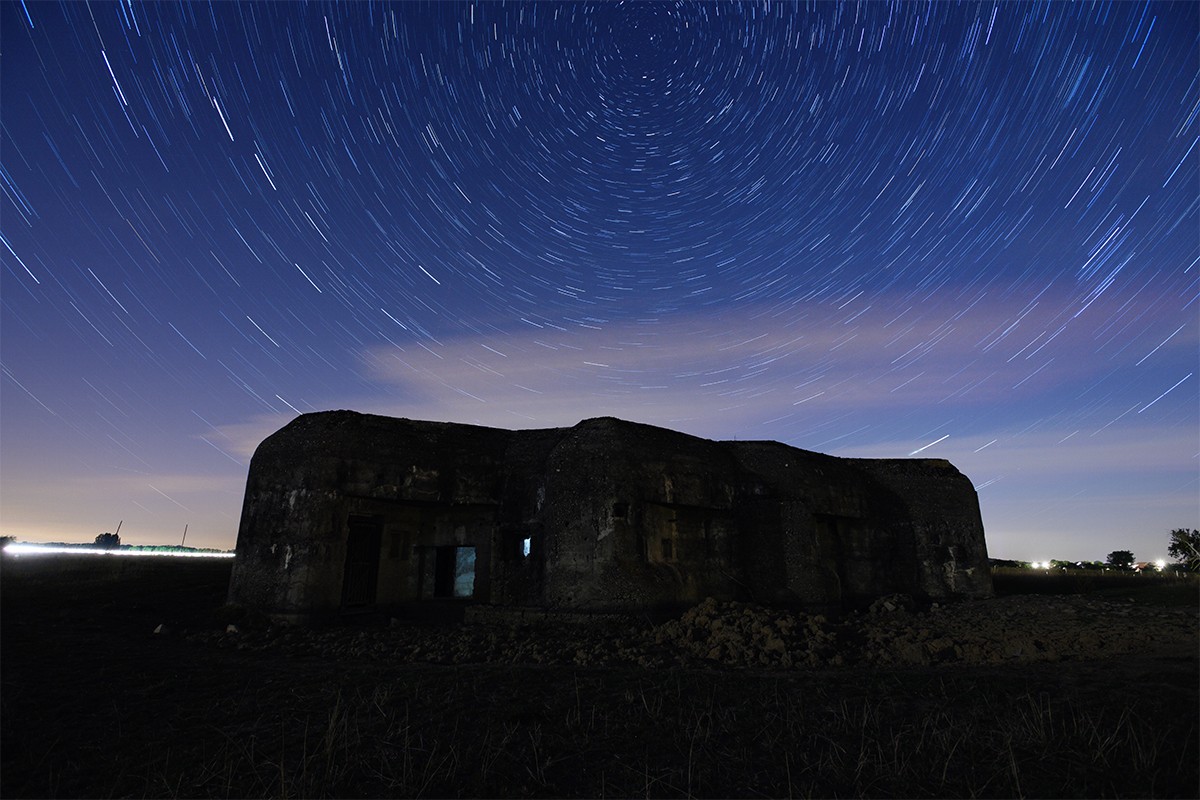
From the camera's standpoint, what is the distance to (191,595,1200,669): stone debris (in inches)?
349

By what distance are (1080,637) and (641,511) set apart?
7.44 m

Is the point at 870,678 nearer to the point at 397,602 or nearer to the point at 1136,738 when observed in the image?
the point at 1136,738

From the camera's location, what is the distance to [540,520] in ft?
46.7

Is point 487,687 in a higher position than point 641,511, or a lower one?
lower

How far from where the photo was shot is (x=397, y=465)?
14914mm

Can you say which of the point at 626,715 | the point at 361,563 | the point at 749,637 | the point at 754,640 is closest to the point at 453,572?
the point at 361,563

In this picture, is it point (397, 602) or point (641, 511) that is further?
point (397, 602)

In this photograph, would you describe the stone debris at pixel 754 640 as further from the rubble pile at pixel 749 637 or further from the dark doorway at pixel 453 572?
the dark doorway at pixel 453 572

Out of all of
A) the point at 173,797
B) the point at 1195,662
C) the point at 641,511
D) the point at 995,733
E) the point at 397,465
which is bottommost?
the point at 173,797

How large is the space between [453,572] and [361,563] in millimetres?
2608

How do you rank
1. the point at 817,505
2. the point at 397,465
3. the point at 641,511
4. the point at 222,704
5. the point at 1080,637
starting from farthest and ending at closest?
the point at 817,505 → the point at 397,465 → the point at 641,511 → the point at 1080,637 → the point at 222,704

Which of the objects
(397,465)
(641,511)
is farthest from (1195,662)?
(397,465)

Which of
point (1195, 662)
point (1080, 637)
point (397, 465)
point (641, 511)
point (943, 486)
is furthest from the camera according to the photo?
point (943, 486)

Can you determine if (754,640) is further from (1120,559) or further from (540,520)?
(1120,559)
